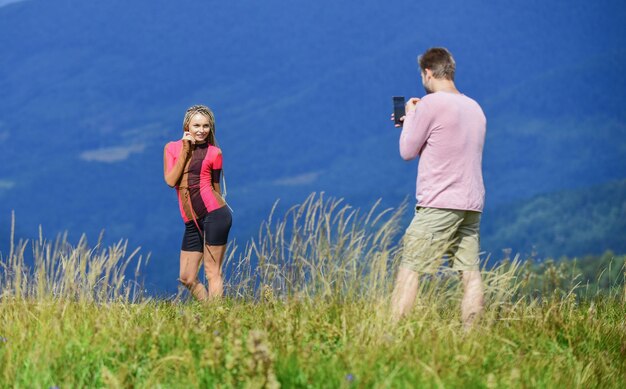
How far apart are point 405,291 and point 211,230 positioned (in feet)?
5.57

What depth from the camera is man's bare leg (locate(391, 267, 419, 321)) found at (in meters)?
5.47

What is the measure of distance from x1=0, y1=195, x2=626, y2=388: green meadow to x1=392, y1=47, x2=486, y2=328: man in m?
0.12

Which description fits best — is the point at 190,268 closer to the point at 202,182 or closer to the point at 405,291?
the point at 202,182

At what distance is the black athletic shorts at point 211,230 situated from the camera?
6633mm

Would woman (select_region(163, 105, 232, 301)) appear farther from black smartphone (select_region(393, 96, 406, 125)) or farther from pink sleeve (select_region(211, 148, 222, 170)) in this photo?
black smartphone (select_region(393, 96, 406, 125))

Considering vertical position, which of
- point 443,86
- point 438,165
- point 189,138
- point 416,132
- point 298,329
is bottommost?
point 298,329

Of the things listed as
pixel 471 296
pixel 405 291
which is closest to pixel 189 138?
pixel 405 291

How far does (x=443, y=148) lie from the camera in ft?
18.4

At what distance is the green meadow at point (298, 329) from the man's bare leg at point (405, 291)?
0.06 meters

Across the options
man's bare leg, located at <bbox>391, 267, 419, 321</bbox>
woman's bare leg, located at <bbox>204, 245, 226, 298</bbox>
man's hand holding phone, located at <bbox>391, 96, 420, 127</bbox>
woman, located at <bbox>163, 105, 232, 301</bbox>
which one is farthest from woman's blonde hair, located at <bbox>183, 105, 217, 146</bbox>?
man's bare leg, located at <bbox>391, 267, 419, 321</bbox>

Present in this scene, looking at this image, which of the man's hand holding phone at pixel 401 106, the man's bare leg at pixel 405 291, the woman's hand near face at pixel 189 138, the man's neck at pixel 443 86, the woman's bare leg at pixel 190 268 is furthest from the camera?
the woman's bare leg at pixel 190 268

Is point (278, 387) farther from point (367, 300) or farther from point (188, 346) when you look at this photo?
point (367, 300)

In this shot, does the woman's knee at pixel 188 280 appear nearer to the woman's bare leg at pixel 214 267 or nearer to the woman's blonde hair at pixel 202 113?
the woman's bare leg at pixel 214 267

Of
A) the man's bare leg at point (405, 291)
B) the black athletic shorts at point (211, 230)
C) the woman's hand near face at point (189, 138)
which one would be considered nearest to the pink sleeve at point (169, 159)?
the woman's hand near face at point (189, 138)
